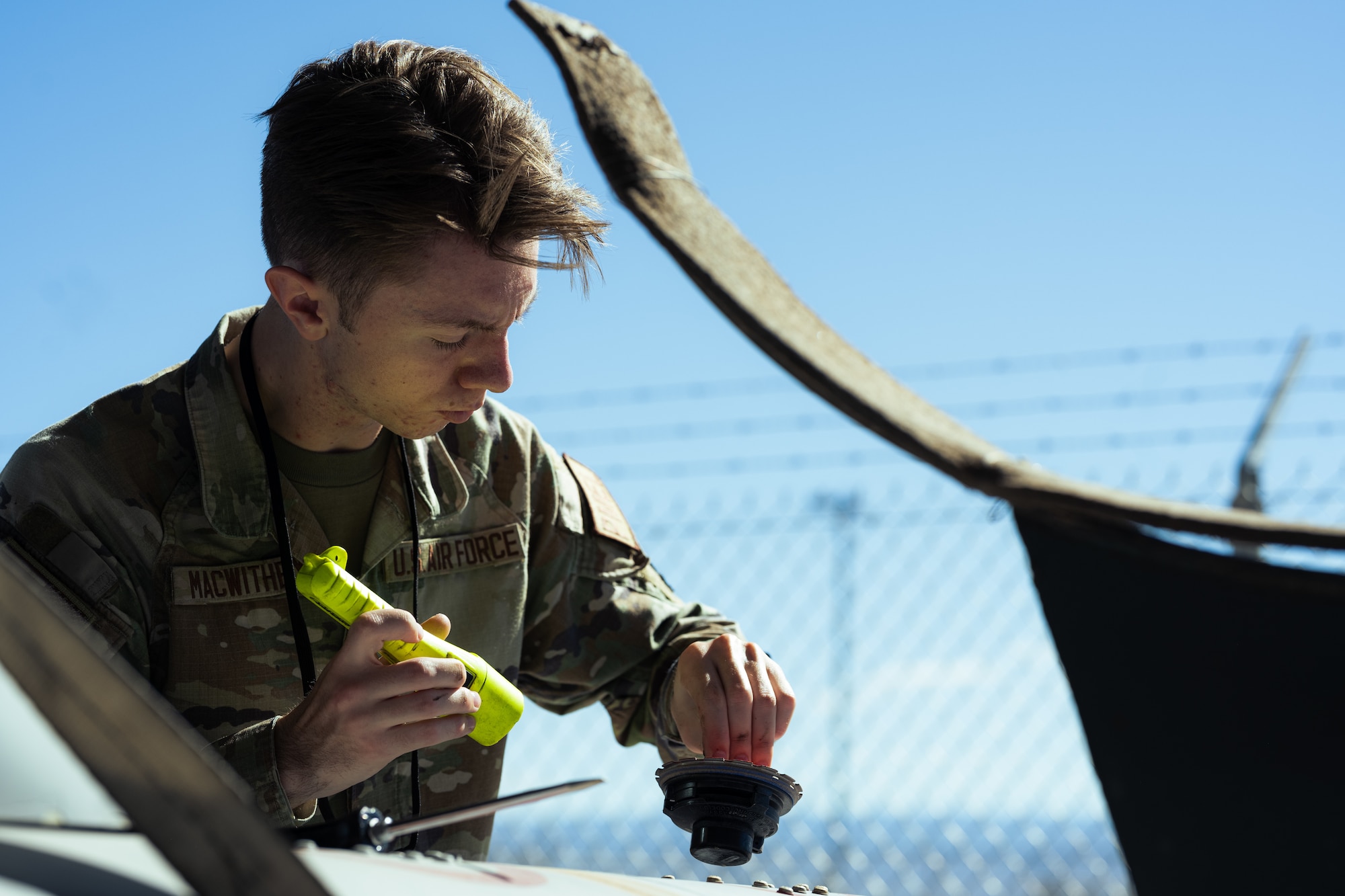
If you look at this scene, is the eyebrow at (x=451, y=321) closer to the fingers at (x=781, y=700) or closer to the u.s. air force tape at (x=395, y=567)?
the u.s. air force tape at (x=395, y=567)

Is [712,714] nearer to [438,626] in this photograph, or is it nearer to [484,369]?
[438,626]

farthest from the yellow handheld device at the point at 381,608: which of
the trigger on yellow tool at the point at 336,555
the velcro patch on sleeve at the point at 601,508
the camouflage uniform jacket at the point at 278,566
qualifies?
the velcro patch on sleeve at the point at 601,508

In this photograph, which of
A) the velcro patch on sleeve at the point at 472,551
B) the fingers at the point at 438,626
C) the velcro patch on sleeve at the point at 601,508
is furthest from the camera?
the velcro patch on sleeve at the point at 601,508

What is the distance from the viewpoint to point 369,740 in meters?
1.12

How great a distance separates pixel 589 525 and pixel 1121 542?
53.3 inches

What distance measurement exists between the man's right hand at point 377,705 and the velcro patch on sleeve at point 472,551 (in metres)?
0.57

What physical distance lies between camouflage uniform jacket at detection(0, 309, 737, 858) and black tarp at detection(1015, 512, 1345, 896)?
91 centimetres

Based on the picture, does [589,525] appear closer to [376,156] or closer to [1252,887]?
Result: [376,156]

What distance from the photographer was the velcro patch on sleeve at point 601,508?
186cm

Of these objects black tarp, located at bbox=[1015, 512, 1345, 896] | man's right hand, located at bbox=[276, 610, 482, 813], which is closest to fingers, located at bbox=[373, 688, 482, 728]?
man's right hand, located at bbox=[276, 610, 482, 813]

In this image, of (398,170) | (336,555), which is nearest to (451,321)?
(398,170)

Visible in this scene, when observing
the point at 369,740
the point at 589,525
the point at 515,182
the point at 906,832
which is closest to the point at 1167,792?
the point at 369,740

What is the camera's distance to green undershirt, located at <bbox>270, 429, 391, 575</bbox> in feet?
5.40

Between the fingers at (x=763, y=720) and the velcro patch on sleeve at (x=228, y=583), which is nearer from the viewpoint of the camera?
the fingers at (x=763, y=720)
